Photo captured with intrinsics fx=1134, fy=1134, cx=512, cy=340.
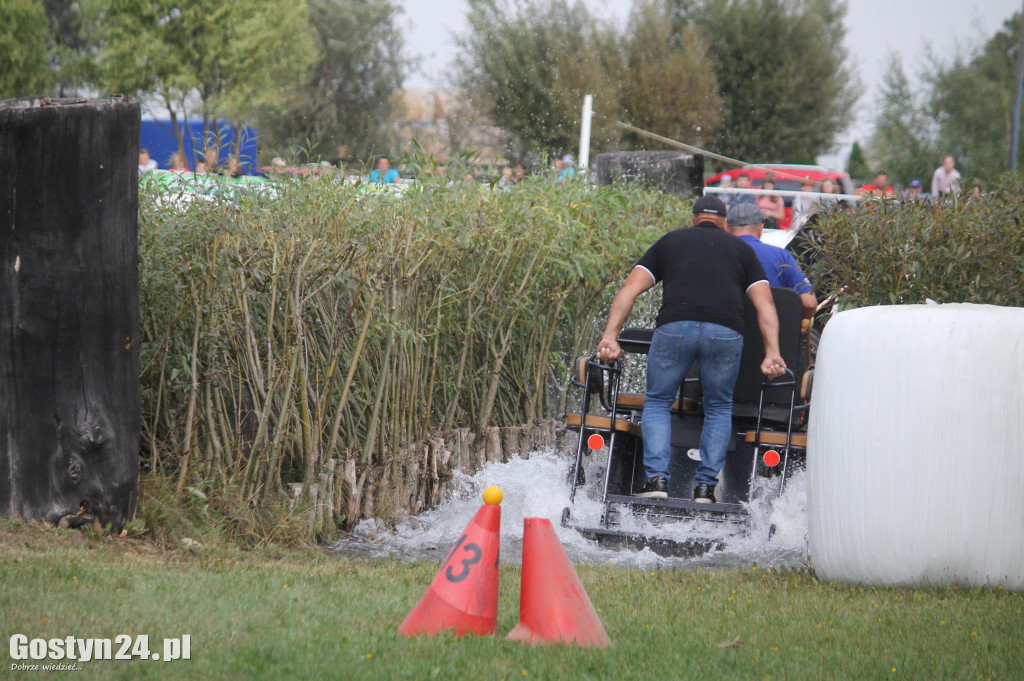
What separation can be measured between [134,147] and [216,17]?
2355cm

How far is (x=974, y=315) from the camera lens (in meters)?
4.98

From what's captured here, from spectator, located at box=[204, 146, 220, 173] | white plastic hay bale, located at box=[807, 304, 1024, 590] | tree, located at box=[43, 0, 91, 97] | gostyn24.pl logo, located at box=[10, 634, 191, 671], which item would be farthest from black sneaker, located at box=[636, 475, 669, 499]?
tree, located at box=[43, 0, 91, 97]

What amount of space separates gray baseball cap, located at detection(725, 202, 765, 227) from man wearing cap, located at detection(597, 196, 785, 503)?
110 centimetres

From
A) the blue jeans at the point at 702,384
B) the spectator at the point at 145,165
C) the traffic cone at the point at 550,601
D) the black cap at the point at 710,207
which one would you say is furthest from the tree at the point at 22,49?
the traffic cone at the point at 550,601

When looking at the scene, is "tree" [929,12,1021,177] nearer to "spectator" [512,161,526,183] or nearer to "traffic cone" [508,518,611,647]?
"spectator" [512,161,526,183]

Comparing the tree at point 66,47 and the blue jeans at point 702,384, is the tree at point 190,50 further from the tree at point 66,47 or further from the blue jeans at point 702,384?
the blue jeans at point 702,384

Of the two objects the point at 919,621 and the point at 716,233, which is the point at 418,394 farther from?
the point at 919,621

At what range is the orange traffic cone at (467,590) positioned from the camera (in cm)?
399

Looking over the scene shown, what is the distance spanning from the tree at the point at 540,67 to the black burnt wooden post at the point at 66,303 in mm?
25631

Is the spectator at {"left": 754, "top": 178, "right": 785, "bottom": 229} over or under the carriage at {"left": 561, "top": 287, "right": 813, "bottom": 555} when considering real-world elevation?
over

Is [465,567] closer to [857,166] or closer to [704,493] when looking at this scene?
[704,493]

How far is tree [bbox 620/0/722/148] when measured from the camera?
33.0 metres

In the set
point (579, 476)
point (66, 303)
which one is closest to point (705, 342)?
point (579, 476)

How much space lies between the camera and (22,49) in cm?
2770
